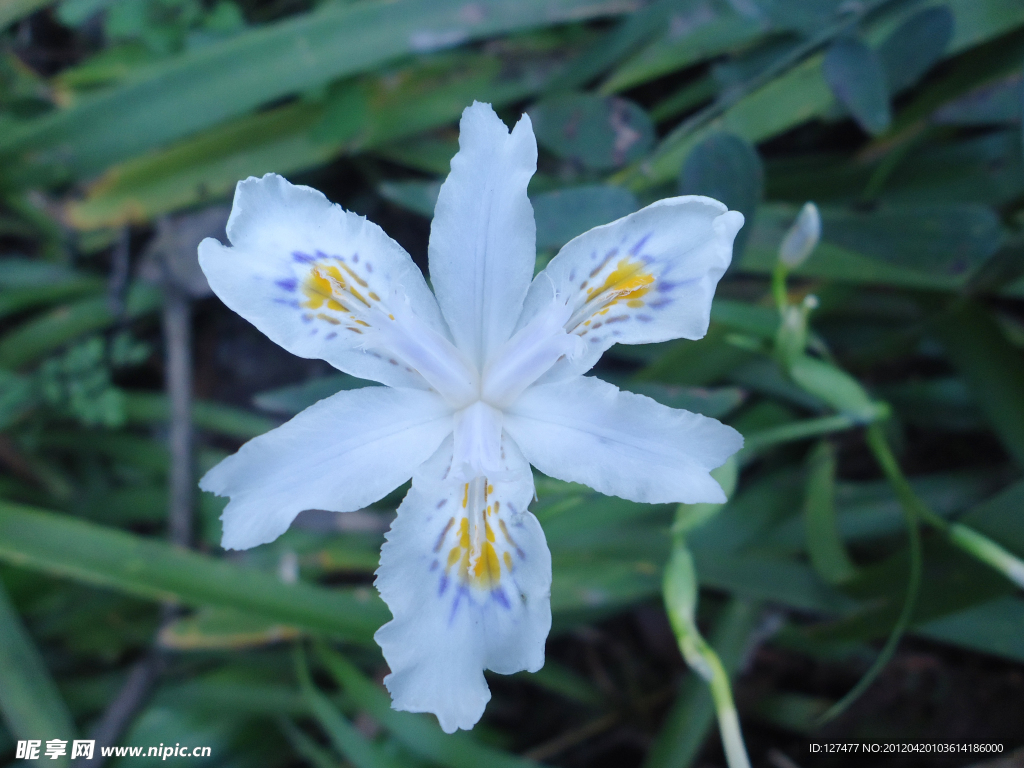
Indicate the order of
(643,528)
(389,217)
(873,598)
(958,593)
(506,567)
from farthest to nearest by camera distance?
(389,217), (643,528), (873,598), (958,593), (506,567)

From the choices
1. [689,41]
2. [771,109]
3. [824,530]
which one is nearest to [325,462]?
[824,530]

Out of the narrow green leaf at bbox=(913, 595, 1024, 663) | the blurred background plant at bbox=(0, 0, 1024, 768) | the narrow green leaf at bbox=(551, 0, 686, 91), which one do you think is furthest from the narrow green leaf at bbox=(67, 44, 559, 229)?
the narrow green leaf at bbox=(913, 595, 1024, 663)

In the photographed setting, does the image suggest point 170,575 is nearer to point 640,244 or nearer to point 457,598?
point 457,598

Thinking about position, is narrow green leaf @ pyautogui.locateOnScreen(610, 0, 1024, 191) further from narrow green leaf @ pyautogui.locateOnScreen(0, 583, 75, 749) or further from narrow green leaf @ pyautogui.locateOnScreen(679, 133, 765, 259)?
narrow green leaf @ pyautogui.locateOnScreen(0, 583, 75, 749)

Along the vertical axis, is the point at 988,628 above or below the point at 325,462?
below

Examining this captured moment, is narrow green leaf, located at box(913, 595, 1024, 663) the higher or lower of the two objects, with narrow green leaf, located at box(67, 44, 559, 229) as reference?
lower

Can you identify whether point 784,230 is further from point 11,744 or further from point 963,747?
point 11,744

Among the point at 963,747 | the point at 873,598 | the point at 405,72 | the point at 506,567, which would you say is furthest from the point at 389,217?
the point at 963,747
